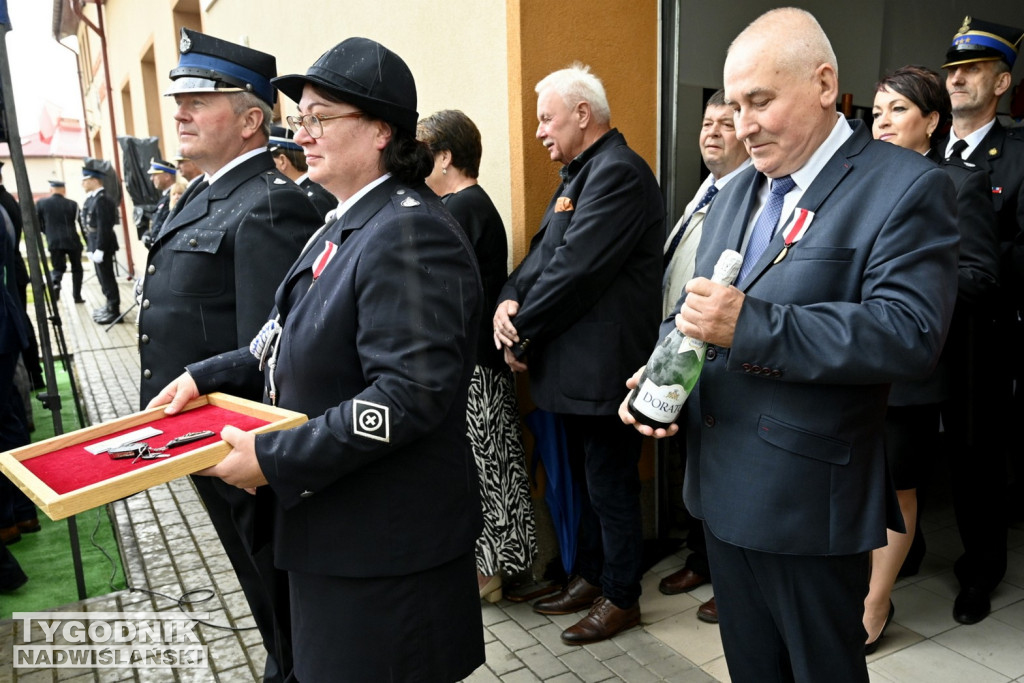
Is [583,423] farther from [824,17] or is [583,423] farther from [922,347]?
[824,17]

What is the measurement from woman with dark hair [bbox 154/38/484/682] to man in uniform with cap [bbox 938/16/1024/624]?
2350 mm

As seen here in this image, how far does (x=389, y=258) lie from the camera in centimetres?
171

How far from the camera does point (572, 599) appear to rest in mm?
3391

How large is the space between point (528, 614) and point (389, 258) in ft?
7.32

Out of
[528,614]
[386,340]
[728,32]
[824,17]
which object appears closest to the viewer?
[386,340]

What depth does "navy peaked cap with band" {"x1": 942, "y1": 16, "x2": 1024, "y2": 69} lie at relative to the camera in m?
3.22

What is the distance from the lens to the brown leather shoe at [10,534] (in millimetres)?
4516

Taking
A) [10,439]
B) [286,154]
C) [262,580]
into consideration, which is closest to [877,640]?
[262,580]

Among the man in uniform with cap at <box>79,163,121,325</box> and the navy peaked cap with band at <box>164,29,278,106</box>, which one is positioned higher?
the navy peaked cap with band at <box>164,29,278,106</box>

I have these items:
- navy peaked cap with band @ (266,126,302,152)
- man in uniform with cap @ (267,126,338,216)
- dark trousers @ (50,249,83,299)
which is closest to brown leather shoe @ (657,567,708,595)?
man in uniform with cap @ (267,126,338,216)

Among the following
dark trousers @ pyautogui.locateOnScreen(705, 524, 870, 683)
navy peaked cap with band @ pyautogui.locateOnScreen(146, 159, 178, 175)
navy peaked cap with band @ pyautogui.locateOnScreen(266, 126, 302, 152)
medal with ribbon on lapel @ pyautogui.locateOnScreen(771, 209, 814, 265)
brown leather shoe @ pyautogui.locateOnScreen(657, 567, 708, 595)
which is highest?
navy peaked cap with band @ pyautogui.locateOnScreen(266, 126, 302, 152)

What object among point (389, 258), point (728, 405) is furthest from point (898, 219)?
point (389, 258)

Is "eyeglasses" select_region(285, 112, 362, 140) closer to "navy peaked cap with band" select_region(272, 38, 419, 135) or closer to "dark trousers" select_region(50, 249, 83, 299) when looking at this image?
"navy peaked cap with band" select_region(272, 38, 419, 135)

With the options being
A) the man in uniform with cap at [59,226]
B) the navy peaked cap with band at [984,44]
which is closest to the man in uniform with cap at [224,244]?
the navy peaked cap with band at [984,44]
